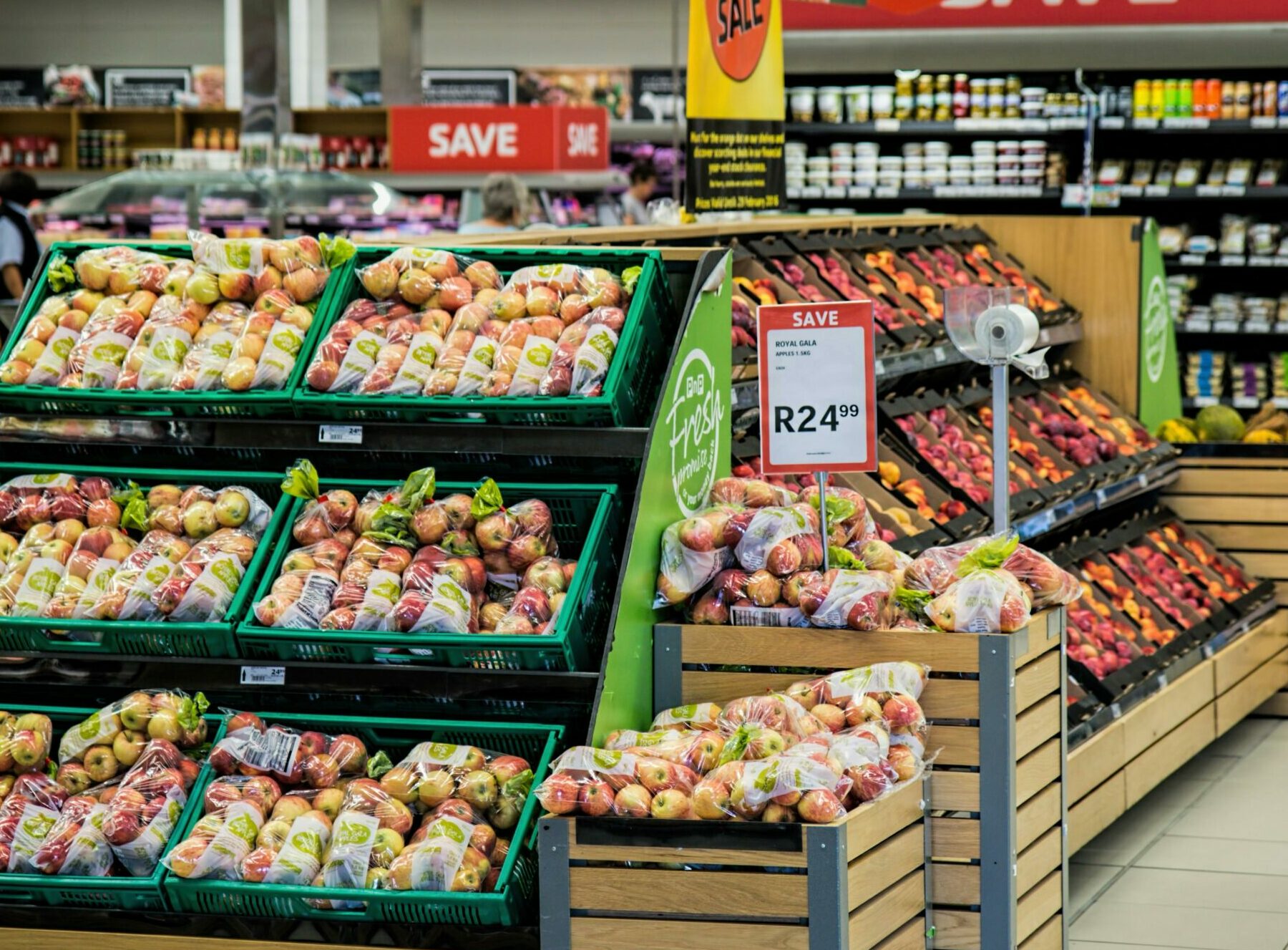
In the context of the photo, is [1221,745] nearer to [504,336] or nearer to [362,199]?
[504,336]

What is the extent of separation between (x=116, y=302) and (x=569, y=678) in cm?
132

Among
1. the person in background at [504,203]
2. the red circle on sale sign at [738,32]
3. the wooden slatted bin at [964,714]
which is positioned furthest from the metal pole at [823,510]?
the person in background at [504,203]

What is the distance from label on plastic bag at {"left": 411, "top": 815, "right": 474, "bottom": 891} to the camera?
2.93 metres

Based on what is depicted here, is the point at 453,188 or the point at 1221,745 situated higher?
the point at 453,188

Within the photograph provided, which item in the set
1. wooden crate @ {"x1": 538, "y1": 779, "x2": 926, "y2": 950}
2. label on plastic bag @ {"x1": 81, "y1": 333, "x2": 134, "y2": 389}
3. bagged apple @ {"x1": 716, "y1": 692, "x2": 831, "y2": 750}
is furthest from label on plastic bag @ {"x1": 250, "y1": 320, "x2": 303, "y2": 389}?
wooden crate @ {"x1": 538, "y1": 779, "x2": 926, "y2": 950}

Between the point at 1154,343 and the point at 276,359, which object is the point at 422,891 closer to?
the point at 276,359

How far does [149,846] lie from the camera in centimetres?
307

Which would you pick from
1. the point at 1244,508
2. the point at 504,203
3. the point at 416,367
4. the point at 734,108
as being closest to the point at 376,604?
the point at 416,367

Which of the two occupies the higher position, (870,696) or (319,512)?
(319,512)

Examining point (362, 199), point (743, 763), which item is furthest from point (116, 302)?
point (362, 199)

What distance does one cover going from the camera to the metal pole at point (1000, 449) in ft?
12.5

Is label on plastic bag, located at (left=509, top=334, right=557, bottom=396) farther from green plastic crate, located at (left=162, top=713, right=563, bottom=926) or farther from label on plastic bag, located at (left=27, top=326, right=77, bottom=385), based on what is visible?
label on plastic bag, located at (left=27, top=326, right=77, bottom=385)

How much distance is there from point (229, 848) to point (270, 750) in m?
0.22

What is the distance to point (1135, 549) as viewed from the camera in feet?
21.0
